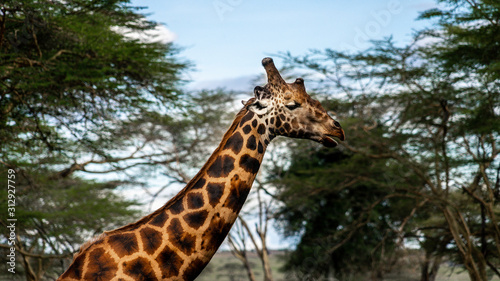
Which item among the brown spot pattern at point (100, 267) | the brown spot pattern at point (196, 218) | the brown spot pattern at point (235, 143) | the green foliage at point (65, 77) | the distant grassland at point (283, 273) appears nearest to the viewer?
the brown spot pattern at point (100, 267)

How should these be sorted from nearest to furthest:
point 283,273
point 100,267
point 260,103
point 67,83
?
1. point 100,267
2. point 260,103
3. point 67,83
4. point 283,273

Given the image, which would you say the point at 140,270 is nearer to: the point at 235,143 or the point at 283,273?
the point at 235,143

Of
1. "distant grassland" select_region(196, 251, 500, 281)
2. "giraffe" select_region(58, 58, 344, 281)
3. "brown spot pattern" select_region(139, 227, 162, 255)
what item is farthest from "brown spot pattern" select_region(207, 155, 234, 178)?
"distant grassland" select_region(196, 251, 500, 281)

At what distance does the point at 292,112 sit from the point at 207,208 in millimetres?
854

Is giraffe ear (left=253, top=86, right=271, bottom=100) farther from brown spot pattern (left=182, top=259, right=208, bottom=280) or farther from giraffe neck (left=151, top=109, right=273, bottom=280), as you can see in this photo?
brown spot pattern (left=182, top=259, right=208, bottom=280)

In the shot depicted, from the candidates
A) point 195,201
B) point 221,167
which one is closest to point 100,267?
point 195,201

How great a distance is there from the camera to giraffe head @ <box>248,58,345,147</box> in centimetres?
347

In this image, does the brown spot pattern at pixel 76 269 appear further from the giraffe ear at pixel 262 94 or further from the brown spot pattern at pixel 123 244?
the giraffe ear at pixel 262 94

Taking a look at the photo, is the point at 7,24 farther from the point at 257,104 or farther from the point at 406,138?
the point at 406,138

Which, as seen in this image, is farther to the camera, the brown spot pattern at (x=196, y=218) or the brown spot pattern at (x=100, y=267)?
the brown spot pattern at (x=196, y=218)

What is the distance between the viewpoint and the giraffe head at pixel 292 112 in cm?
347

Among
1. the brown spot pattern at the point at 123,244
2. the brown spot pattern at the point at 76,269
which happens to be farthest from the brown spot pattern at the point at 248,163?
the brown spot pattern at the point at 76,269

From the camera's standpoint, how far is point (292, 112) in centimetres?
349

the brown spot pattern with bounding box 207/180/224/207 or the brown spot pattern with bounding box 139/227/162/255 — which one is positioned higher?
the brown spot pattern with bounding box 207/180/224/207
